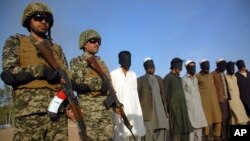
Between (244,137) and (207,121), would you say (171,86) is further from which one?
(244,137)

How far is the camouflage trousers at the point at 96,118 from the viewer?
14.8ft

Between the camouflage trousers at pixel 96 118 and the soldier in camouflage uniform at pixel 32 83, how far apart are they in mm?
1208

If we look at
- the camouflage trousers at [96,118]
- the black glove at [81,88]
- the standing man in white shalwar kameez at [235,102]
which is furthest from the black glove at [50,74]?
the standing man in white shalwar kameez at [235,102]

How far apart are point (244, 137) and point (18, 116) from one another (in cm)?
406

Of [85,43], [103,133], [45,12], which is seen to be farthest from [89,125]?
[45,12]

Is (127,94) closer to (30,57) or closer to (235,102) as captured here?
(30,57)

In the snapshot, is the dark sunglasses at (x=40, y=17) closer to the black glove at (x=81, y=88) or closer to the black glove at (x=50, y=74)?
the black glove at (x=50, y=74)

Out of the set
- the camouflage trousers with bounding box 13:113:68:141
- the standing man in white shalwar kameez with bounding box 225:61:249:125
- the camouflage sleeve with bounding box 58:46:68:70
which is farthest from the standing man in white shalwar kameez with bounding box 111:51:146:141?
the standing man in white shalwar kameez with bounding box 225:61:249:125

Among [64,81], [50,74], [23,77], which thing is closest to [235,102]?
[64,81]

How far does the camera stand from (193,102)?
26.0 ft

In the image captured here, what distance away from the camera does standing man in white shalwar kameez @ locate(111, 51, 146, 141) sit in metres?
6.41

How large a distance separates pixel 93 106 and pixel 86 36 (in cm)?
122

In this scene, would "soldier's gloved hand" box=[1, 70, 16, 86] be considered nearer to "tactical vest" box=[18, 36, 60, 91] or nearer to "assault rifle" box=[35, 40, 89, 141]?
"tactical vest" box=[18, 36, 60, 91]

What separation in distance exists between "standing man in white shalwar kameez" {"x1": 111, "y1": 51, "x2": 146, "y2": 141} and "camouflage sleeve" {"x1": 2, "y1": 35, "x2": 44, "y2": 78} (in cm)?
330
